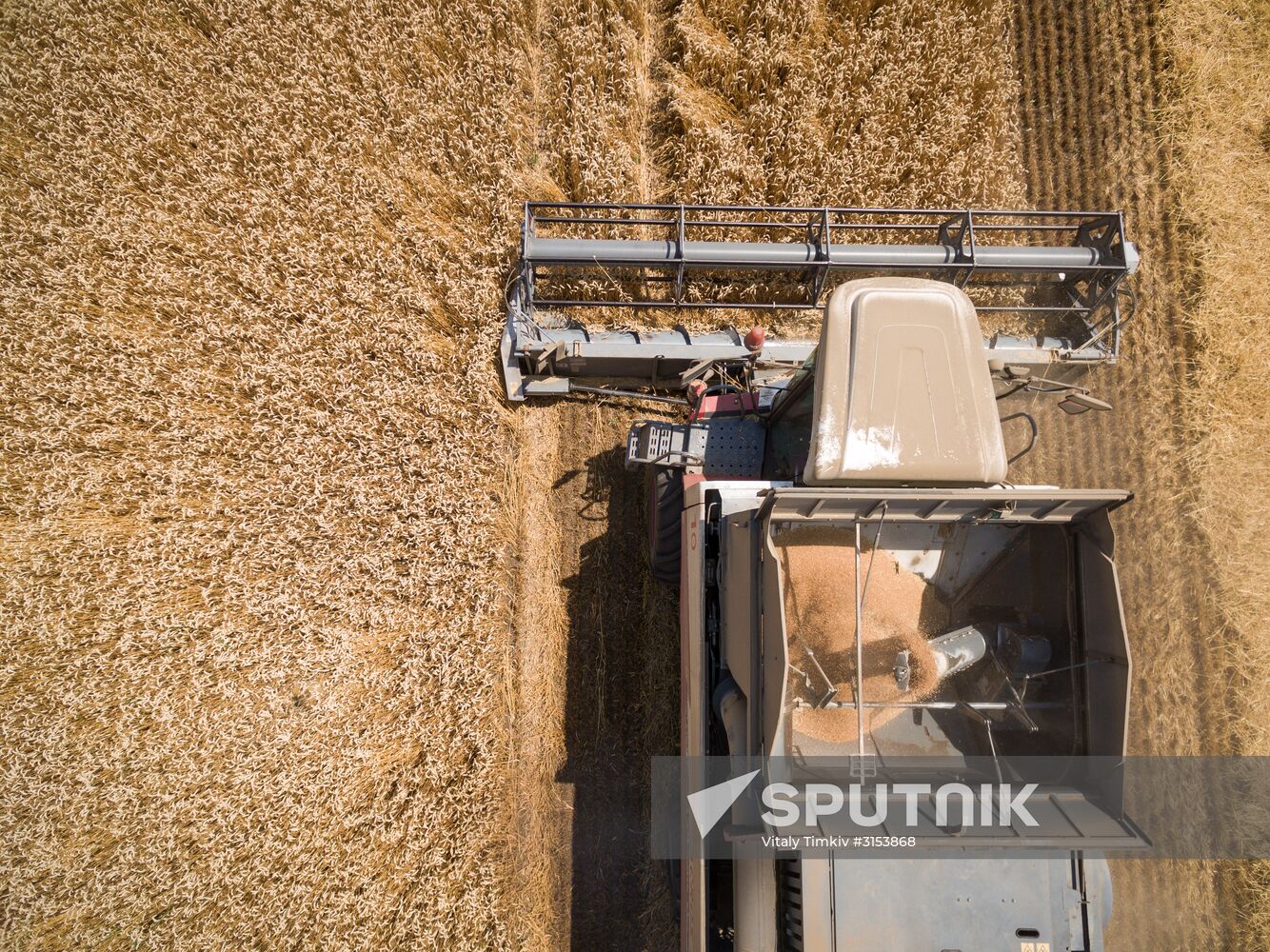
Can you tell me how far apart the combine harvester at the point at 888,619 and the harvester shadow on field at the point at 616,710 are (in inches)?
23.3

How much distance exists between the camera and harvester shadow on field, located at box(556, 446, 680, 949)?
17.8 feet

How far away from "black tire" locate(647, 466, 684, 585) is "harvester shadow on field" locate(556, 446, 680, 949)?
0.40 metres

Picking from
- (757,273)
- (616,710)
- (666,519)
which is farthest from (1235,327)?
(616,710)

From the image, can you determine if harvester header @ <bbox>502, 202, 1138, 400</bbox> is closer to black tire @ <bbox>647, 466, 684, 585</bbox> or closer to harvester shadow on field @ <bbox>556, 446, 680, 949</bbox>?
black tire @ <bbox>647, 466, 684, 585</bbox>

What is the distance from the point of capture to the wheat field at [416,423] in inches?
207

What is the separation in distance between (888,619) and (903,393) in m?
1.38

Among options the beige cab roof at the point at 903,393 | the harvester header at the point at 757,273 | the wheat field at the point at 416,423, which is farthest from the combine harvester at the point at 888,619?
the wheat field at the point at 416,423

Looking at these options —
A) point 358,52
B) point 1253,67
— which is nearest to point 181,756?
point 358,52

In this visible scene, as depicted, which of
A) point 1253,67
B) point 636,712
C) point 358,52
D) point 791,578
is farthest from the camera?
point 1253,67

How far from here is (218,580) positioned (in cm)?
547

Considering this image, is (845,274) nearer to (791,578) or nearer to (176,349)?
(791,578)

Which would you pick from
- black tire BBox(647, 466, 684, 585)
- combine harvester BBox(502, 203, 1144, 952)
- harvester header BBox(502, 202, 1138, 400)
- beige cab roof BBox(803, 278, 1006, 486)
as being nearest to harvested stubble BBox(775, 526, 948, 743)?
combine harvester BBox(502, 203, 1144, 952)

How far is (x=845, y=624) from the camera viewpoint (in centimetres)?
408

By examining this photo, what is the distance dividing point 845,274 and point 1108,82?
10.8 feet
